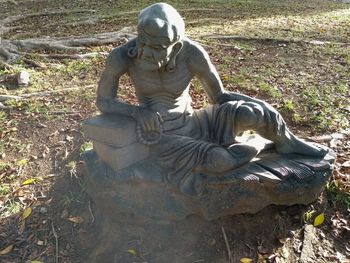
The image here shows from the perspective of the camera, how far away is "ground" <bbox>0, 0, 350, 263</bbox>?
3174 mm

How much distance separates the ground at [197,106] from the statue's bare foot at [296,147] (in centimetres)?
48

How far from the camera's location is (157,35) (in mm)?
2676

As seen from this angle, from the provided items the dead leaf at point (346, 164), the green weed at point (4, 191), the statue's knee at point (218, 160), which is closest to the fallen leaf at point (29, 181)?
the green weed at point (4, 191)

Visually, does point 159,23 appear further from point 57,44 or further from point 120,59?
point 57,44

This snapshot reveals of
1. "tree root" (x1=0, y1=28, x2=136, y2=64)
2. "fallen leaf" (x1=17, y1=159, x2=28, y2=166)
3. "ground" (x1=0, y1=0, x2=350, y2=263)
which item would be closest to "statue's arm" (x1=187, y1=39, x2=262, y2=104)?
"ground" (x1=0, y1=0, x2=350, y2=263)

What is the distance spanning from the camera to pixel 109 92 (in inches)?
123

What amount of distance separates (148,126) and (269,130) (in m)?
0.88

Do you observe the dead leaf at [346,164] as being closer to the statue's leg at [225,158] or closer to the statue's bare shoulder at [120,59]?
the statue's leg at [225,158]

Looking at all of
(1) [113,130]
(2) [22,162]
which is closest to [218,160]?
A: (1) [113,130]

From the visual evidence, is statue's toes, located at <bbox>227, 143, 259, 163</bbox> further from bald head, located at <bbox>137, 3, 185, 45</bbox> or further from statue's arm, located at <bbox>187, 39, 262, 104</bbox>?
bald head, located at <bbox>137, 3, 185, 45</bbox>

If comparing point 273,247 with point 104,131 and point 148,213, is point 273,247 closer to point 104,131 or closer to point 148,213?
point 148,213

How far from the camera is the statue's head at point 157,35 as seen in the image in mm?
2660

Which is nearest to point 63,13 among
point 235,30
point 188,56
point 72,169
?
point 235,30

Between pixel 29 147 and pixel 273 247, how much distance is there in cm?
276
